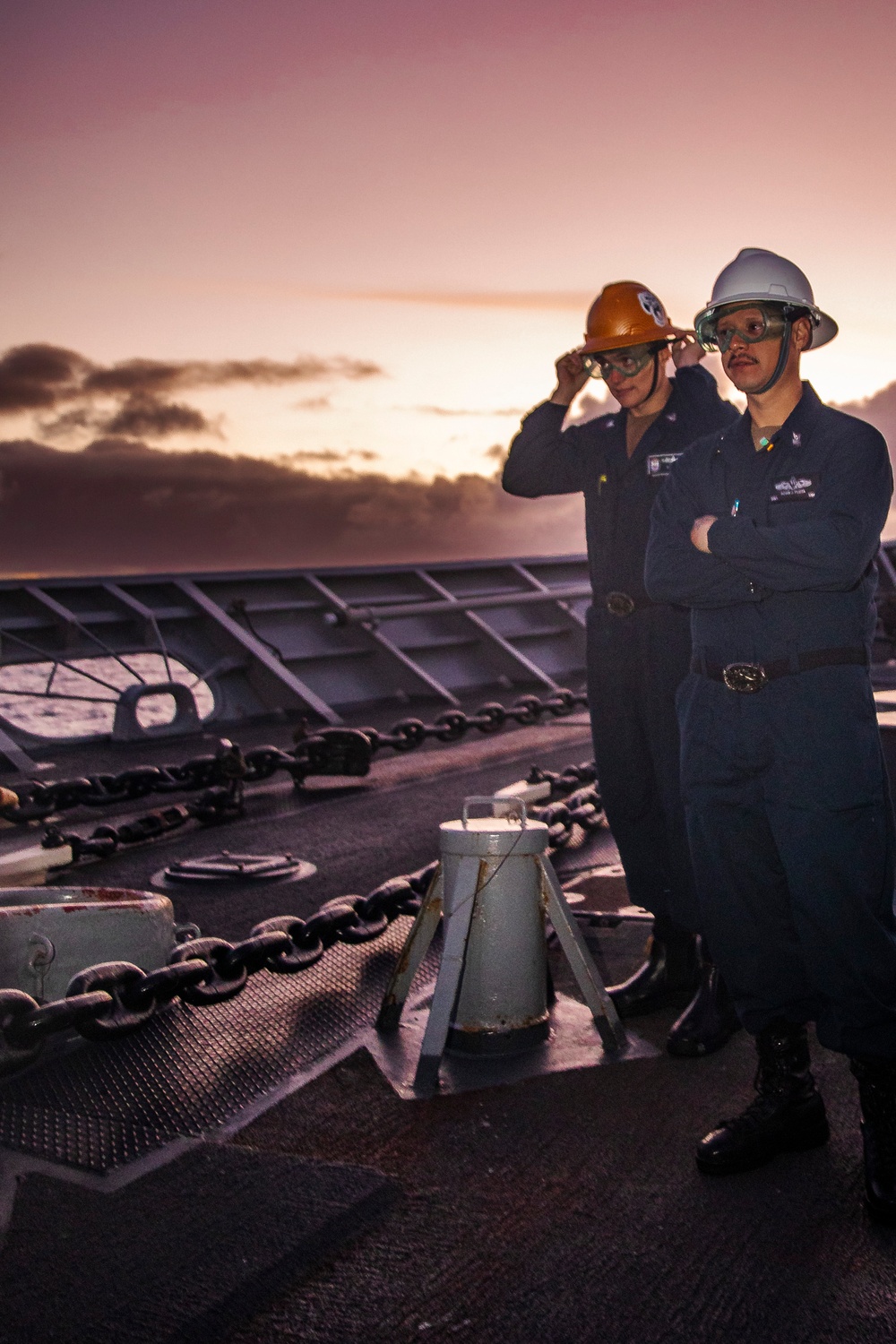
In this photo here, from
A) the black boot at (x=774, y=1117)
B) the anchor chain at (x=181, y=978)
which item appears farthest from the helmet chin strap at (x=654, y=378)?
the black boot at (x=774, y=1117)

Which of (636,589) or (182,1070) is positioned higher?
(636,589)

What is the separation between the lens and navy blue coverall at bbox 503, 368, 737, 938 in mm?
3076

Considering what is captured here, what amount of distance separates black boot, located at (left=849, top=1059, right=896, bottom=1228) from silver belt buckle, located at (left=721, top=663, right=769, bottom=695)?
0.72 metres

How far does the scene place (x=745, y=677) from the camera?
92.3 inches

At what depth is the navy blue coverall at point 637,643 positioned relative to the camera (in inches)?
121

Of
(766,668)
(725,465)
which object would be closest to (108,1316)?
(766,668)

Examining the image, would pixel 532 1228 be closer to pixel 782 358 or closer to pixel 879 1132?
pixel 879 1132

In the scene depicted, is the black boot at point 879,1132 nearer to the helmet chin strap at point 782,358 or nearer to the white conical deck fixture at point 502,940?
the white conical deck fixture at point 502,940

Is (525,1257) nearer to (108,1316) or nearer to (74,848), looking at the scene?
(108,1316)

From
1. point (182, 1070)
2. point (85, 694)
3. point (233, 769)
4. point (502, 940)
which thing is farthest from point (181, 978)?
point (85, 694)

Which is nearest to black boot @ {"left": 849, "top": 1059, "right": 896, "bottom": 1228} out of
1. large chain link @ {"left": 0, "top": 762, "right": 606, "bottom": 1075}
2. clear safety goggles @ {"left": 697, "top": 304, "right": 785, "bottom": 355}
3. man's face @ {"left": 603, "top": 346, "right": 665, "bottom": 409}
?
large chain link @ {"left": 0, "top": 762, "right": 606, "bottom": 1075}

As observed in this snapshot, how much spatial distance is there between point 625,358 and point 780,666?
1.11m

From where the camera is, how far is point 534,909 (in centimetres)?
289

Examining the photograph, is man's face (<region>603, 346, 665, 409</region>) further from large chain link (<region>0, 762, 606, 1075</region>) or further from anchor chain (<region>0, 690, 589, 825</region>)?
anchor chain (<region>0, 690, 589, 825</region>)
